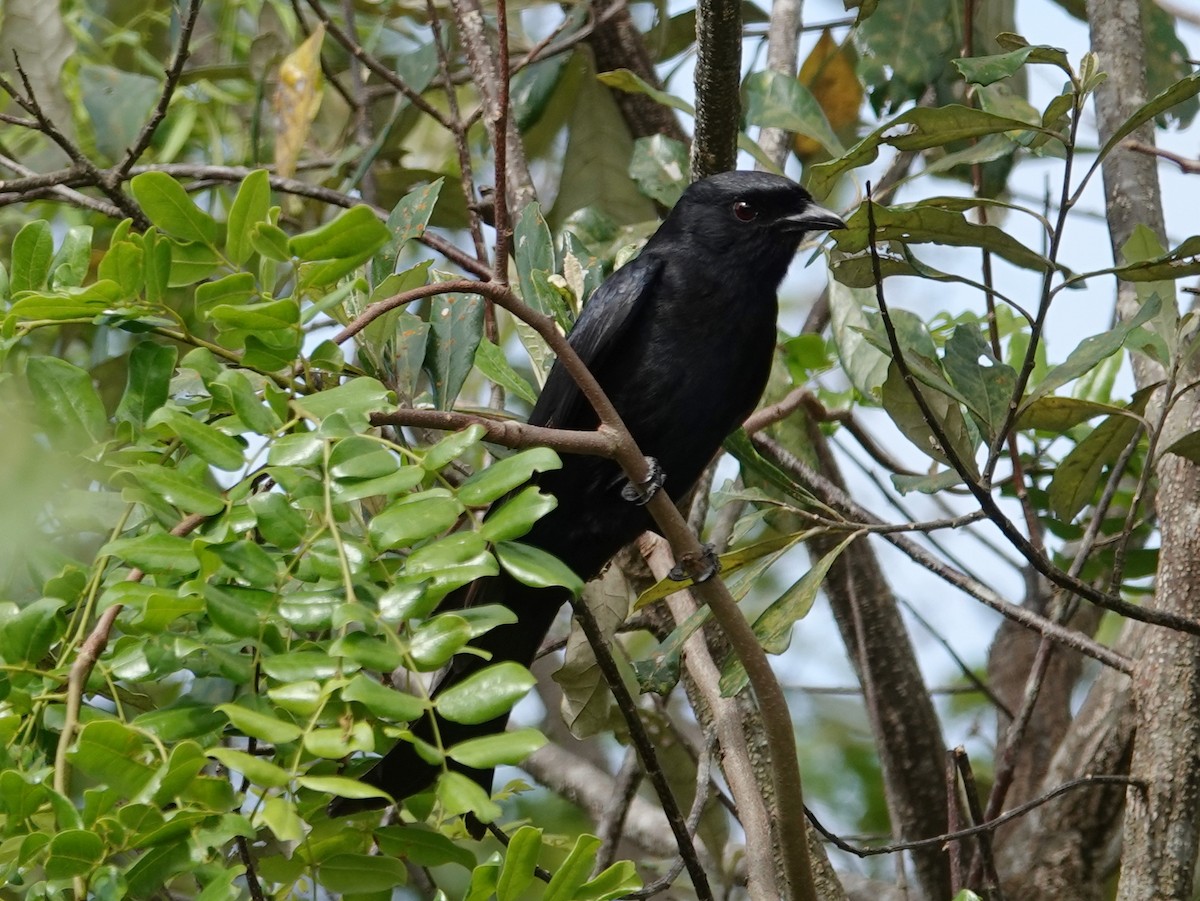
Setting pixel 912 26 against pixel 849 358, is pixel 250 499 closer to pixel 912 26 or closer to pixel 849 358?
pixel 849 358

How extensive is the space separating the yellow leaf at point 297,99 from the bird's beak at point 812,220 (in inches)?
62.0

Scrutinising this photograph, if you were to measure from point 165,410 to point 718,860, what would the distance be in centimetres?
255

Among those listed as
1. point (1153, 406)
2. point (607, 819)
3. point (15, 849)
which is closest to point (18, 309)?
point (15, 849)

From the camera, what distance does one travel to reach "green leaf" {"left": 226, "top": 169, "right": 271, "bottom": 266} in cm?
191

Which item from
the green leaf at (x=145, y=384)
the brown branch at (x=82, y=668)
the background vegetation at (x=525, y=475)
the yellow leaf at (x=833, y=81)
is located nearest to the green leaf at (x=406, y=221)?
the background vegetation at (x=525, y=475)

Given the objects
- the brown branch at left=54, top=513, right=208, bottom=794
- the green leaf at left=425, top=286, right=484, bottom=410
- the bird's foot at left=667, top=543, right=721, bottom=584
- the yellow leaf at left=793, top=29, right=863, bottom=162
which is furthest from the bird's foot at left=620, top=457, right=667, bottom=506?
the yellow leaf at left=793, top=29, right=863, bottom=162

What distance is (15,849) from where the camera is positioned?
5.51ft

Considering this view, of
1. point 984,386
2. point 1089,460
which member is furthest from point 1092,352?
point 1089,460

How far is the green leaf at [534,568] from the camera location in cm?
173

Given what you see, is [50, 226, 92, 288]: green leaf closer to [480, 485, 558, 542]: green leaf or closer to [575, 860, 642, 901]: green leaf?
[480, 485, 558, 542]: green leaf

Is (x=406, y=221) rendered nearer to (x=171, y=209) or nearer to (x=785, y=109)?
(x=171, y=209)

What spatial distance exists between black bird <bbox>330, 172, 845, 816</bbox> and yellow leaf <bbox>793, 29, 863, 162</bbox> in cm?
152

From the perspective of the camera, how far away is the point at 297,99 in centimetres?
438

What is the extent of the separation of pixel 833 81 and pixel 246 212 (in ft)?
12.3
